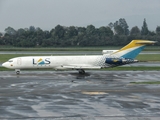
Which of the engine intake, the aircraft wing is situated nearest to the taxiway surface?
the aircraft wing

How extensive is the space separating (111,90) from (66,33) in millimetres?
124929

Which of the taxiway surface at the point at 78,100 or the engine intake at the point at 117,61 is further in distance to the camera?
the engine intake at the point at 117,61

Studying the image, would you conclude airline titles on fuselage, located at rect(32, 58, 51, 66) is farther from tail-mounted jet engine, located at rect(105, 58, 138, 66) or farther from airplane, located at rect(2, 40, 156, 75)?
tail-mounted jet engine, located at rect(105, 58, 138, 66)

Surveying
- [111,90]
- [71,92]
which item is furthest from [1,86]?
[111,90]

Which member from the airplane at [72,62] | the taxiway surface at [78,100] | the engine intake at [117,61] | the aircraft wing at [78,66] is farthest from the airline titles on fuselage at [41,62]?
the taxiway surface at [78,100]

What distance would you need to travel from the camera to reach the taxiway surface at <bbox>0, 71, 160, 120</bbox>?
22.4 m

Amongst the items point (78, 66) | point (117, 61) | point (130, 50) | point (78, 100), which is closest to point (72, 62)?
point (78, 66)

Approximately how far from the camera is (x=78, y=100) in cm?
2717

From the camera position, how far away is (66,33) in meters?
156

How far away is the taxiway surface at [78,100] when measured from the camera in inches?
880

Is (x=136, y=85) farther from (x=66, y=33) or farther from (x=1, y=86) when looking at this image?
(x=66, y=33)

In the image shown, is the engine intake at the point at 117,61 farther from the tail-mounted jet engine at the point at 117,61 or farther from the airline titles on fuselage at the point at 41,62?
the airline titles on fuselage at the point at 41,62

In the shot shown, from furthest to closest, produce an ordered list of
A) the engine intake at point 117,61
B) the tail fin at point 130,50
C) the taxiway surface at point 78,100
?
the tail fin at point 130,50 → the engine intake at point 117,61 → the taxiway surface at point 78,100

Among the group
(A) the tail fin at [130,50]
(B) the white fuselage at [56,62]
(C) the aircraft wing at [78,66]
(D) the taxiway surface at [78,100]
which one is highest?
(A) the tail fin at [130,50]
